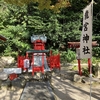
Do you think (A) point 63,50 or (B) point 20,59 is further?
(A) point 63,50

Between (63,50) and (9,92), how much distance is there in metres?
14.5

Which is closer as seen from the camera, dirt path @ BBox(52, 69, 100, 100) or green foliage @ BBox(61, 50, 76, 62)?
dirt path @ BBox(52, 69, 100, 100)

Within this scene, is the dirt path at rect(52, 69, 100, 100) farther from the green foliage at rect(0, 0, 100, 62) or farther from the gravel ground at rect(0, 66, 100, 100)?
the green foliage at rect(0, 0, 100, 62)

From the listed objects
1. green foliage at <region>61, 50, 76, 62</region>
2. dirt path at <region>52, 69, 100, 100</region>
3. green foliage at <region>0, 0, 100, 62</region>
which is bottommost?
dirt path at <region>52, 69, 100, 100</region>

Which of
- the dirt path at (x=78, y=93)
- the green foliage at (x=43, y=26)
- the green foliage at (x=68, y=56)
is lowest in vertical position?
the dirt path at (x=78, y=93)

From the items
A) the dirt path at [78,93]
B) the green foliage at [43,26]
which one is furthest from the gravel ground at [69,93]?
the green foliage at [43,26]

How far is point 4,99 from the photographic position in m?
7.63

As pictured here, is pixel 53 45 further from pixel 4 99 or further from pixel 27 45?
pixel 4 99

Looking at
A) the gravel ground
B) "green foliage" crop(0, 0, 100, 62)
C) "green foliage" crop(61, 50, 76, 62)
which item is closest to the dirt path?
the gravel ground

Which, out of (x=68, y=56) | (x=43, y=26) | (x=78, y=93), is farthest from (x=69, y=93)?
(x=43, y=26)

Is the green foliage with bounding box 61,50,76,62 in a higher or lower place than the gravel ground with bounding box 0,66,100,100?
higher

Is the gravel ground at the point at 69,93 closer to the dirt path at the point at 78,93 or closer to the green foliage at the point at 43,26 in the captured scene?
the dirt path at the point at 78,93

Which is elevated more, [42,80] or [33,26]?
[33,26]

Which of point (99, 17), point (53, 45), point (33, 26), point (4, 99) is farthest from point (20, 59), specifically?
point (99, 17)
